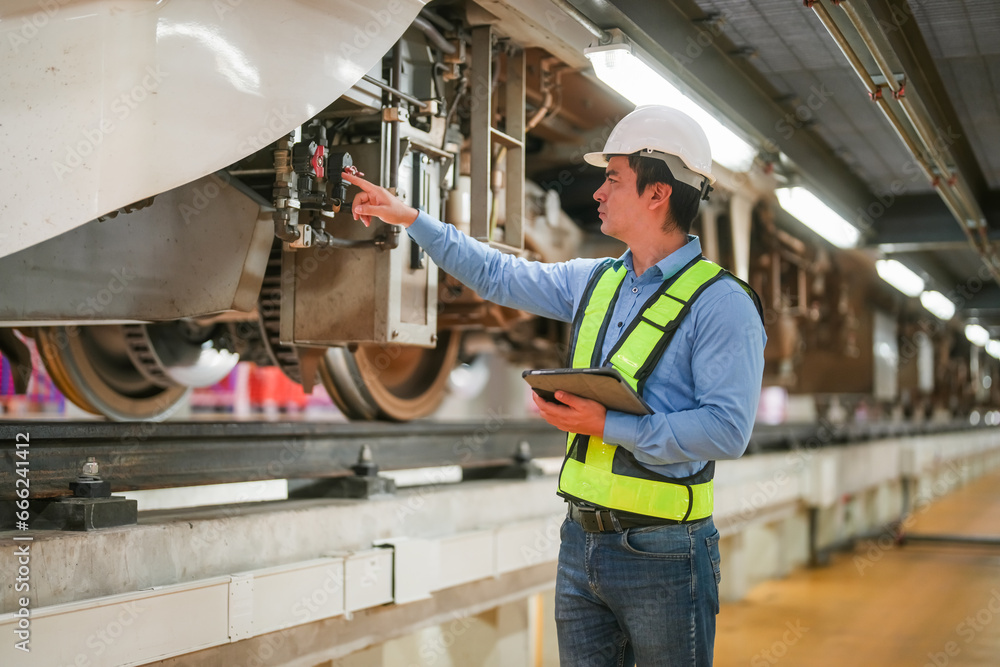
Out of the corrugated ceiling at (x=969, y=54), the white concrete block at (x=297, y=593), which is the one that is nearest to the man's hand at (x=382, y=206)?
the white concrete block at (x=297, y=593)

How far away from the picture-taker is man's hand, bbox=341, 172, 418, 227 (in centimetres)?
243

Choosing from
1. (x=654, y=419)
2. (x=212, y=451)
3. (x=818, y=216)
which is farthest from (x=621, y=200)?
(x=818, y=216)

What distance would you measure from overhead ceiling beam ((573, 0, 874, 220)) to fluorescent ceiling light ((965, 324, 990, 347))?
422 inches

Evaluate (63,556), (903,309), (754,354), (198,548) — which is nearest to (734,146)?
(754,354)

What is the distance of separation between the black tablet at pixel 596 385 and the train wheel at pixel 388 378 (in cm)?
265

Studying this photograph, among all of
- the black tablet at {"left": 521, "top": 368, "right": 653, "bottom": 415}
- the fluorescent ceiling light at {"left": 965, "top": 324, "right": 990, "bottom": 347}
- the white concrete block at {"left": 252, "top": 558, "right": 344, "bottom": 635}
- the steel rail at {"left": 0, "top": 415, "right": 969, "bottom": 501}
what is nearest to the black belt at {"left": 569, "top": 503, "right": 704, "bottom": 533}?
the black tablet at {"left": 521, "top": 368, "right": 653, "bottom": 415}

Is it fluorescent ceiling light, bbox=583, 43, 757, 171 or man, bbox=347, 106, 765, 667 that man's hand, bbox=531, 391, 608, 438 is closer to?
man, bbox=347, 106, 765, 667

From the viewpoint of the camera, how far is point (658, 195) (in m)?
2.15

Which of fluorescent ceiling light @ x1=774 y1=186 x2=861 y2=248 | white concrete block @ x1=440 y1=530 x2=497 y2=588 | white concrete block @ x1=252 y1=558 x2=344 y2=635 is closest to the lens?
white concrete block @ x1=252 y1=558 x2=344 y2=635

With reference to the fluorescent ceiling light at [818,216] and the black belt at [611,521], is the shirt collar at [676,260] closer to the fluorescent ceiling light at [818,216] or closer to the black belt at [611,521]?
the black belt at [611,521]

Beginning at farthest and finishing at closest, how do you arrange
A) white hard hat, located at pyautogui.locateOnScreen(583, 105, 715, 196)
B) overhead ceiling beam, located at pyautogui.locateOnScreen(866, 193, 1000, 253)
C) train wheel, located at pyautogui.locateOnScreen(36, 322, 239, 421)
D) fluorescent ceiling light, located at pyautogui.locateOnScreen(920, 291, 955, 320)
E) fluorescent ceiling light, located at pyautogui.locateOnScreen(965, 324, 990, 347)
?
1. fluorescent ceiling light, located at pyautogui.locateOnScreen(965, 324, 990, 347)
2. fluorescent ceiling light, located at pyautogui.locateOnScreen(920, 291, 955, 320)
3. overhead ceiling beam, located at pyautogui.locateOnScreen(866, 193, 1000, 253)
4. train wheel, located at pyautogui.locateOnScreen(36, 322, 239, 421)
5. white hard hat, located at pyautogui.locateOnScreen(583, 105, 715, 196)

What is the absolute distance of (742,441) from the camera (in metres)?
1.95

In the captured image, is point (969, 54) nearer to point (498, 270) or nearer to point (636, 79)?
point (636, 79)

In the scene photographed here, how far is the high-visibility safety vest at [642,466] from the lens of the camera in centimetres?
204
